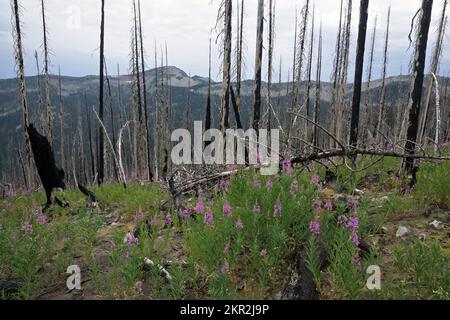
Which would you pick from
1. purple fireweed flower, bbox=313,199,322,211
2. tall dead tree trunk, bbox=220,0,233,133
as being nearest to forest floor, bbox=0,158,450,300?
purple fireweed flower, bbox=313,199,322,211

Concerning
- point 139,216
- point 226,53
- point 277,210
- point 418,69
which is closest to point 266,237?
point 277,210

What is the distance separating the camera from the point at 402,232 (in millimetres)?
3584

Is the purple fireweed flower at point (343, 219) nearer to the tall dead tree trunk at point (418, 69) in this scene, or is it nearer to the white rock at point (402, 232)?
the white rock at point (402, 232)

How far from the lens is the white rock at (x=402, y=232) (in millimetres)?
3562

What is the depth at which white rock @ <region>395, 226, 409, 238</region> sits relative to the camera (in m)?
3.56

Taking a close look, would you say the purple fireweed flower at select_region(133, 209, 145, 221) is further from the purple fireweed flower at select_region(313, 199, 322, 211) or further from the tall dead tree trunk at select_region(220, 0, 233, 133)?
the tall dead tree trunk at select_region(220, 0, 233, 133)

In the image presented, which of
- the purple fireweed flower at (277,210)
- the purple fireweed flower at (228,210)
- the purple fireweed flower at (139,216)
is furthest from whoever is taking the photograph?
the purple fireweed flower at (139,216)

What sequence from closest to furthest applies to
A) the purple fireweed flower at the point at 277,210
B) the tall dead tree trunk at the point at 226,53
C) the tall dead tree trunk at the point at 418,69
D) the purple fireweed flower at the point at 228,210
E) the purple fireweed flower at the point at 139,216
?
the purple fireweed flower at the point at 277,210, the purple fireweed flower at the point at 228,210, the purple fireweed flower at the point at 139,216, the tall dead tree trunk at the point at 418,69, the tall dead tree trunk at the point at 226,53

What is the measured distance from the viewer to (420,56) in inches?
240

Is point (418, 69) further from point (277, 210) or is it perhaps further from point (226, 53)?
point (226, 53)

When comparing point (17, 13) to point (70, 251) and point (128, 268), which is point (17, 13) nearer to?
point (70, 251)

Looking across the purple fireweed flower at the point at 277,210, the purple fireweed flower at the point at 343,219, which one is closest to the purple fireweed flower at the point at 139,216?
the purple fireweed flower at the point at 277,210
